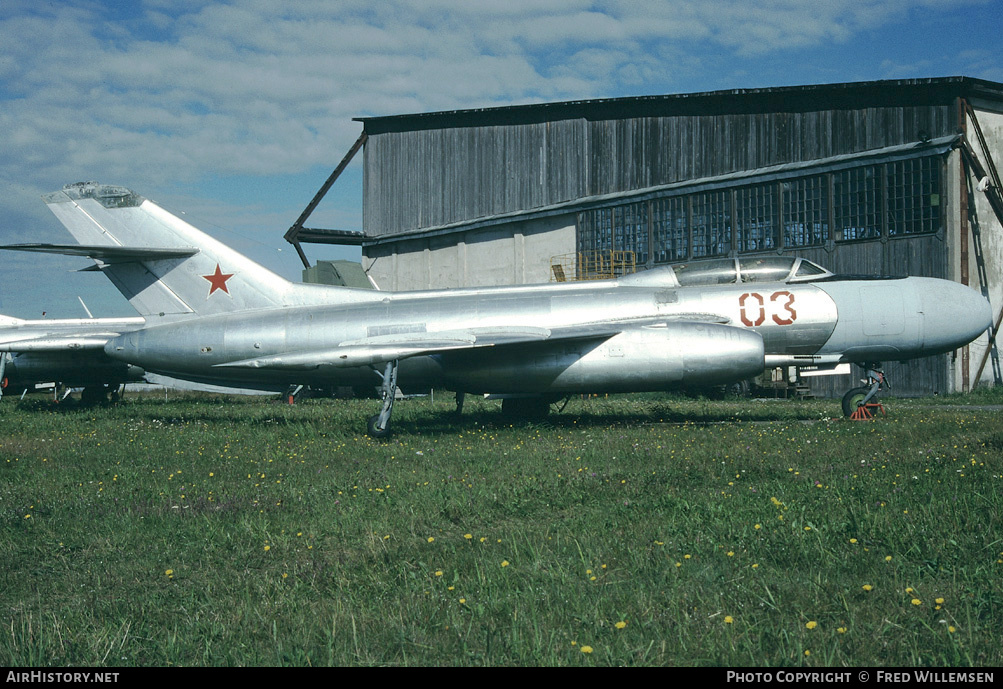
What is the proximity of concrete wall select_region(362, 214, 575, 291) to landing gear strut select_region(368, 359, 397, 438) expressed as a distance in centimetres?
1849

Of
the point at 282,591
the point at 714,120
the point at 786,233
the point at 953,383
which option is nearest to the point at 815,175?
the point at 786,233

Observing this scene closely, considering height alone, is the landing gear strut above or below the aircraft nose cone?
below

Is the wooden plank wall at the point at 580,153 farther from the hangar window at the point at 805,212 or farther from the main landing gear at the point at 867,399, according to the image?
the main landing gear at the point at 867,399

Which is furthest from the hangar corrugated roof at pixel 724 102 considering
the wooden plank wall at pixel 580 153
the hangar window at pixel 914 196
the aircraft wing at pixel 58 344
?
the aircraft wing at pixel 58 344

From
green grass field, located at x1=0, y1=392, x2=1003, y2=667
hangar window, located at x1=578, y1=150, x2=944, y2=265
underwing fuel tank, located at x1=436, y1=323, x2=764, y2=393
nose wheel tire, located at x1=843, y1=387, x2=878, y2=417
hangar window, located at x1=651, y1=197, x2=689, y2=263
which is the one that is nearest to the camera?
green grass field, located at x1=0, y1=392, x2=1003, y2=667

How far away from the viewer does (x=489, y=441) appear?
39.3ft

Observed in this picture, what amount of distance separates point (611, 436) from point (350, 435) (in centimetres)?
471

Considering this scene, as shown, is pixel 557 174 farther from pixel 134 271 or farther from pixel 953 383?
pixel 134 271

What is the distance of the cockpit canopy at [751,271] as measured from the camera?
14.0 metres

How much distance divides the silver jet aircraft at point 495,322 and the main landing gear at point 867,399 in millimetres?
555

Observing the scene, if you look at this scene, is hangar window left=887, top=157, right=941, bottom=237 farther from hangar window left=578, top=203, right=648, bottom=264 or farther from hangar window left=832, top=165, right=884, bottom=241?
hangar window left=578, top=203, right=648, bottom=264

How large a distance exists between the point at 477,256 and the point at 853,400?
23229 mm

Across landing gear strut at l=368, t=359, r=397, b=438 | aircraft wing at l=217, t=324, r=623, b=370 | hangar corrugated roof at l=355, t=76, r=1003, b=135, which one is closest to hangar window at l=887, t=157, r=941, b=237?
hangar corrugated roof at l=355, t=76, r=1003, b=135

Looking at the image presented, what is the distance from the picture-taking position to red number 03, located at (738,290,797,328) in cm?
1353
